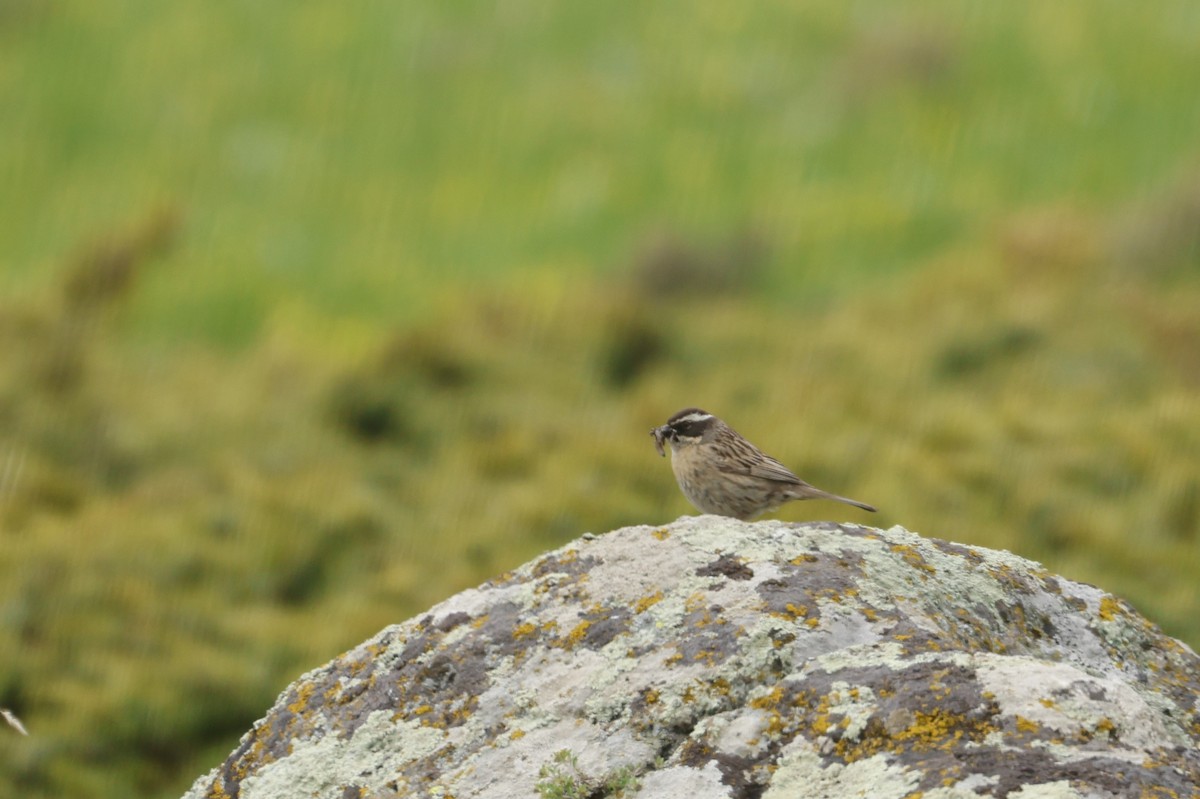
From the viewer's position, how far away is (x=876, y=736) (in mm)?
3859

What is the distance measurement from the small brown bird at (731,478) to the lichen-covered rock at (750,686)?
7.03 ft

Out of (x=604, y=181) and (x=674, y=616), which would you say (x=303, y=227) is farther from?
(x=674, y=616)

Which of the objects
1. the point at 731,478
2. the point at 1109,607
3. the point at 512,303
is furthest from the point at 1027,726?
the point at 512,303

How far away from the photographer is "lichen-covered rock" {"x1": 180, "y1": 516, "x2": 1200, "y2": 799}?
3.78m

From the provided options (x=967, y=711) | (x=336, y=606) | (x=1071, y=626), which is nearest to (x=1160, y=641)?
(x=1071, y=626)

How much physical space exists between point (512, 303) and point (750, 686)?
41.6 feet

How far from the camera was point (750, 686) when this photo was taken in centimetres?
417

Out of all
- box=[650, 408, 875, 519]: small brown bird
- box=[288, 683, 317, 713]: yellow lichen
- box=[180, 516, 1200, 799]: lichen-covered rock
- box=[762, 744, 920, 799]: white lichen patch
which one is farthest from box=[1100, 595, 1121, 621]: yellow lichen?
box=[288, 683, 317, 713]: yellow lichen

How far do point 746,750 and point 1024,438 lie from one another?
35.3 ft

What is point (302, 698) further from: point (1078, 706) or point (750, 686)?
point (1078, 706)

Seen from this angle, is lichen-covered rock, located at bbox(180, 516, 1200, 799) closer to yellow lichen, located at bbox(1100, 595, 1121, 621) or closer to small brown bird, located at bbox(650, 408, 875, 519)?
yellow lichen, located at bbox(1100, 595, 1121, 621)

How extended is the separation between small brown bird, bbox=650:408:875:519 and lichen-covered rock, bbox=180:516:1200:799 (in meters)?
2.14

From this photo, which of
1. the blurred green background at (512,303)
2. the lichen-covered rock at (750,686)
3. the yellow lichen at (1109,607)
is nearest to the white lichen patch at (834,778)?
the lichen-covered rock at (750,686)

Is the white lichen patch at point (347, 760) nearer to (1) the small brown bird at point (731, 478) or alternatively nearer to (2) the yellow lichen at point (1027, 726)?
(2) the yellow lichen at point (1027, 726)
